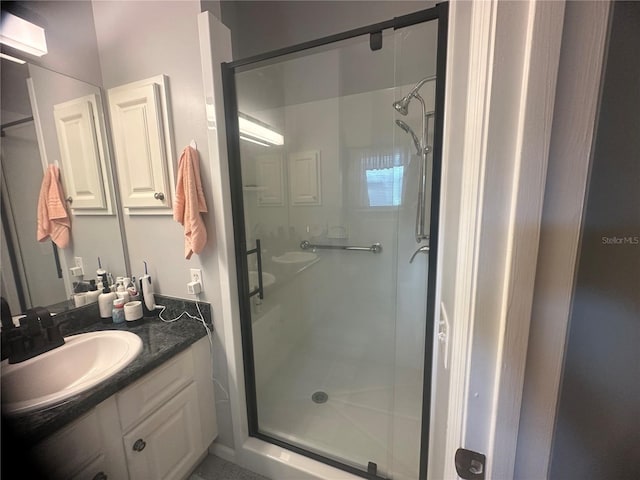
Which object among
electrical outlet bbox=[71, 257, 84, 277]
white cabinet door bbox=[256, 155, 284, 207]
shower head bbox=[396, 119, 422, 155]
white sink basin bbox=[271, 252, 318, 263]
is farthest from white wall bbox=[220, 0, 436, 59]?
electrical outlet bbox=[71, 257, 84, 277]

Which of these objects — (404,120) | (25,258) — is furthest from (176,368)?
(404,120)

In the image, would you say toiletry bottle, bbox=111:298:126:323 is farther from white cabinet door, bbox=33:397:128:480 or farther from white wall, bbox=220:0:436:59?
white wall, bbox=220:0:436:59

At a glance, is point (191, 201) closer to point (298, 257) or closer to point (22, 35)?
point (22, 35)

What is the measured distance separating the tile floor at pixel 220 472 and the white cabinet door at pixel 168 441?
175 mm

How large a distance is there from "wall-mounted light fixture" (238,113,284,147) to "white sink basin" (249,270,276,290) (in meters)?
0.82

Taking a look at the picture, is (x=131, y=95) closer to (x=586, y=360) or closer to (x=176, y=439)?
(x=176, y=439)

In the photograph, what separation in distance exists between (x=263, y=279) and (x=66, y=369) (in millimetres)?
1010

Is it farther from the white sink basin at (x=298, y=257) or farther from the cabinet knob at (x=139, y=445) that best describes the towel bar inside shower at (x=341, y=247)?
the cabinet knob at (x=139, y=445)

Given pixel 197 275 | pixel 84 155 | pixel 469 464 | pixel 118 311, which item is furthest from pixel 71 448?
pixel 84 155

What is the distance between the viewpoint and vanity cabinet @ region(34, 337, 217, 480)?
2.74 feet

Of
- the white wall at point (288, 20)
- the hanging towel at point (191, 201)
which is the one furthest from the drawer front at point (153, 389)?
the white wall at point (288, 20)

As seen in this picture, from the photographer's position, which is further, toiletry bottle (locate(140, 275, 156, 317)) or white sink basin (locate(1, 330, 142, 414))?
toiletry bottle (locate(140, 275, 156, 317))

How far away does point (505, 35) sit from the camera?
1.11 ft

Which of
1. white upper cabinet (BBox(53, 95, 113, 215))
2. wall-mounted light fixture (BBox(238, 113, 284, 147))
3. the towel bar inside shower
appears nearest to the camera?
white upper cabinet (BBox(53, 95, 113, 215))
